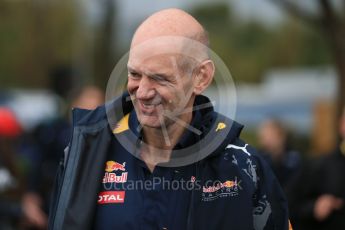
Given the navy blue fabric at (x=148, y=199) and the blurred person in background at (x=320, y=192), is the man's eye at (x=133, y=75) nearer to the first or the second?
the navy blue fabric at (x=148, y=199)

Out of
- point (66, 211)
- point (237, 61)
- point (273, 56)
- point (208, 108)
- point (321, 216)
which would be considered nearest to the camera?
point (66, 211)

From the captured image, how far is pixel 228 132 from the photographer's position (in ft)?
Result: 11.9

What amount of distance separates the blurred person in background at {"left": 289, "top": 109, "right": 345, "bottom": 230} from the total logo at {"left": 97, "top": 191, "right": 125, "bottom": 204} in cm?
386

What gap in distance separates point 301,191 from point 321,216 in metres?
0.32

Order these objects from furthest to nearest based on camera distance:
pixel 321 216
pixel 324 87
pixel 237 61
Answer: pixel 237 61
pixel 324 87
pixel 321 216

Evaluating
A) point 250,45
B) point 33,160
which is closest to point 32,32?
point 250,45

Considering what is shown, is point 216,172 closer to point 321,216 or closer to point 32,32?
point 321,216

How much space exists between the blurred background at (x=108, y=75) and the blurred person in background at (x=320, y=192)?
0.06m

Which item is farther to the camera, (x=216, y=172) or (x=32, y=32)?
(x=32, y=32)

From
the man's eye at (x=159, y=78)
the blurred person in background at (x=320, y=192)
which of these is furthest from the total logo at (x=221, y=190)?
the blurred person in background at (x=320, y=192)

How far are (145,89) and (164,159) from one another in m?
0.36

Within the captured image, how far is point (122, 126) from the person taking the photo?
364 centimetres

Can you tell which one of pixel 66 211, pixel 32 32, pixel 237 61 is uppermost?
pixel 66 211

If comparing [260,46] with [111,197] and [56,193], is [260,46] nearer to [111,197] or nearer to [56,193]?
[56,193]
